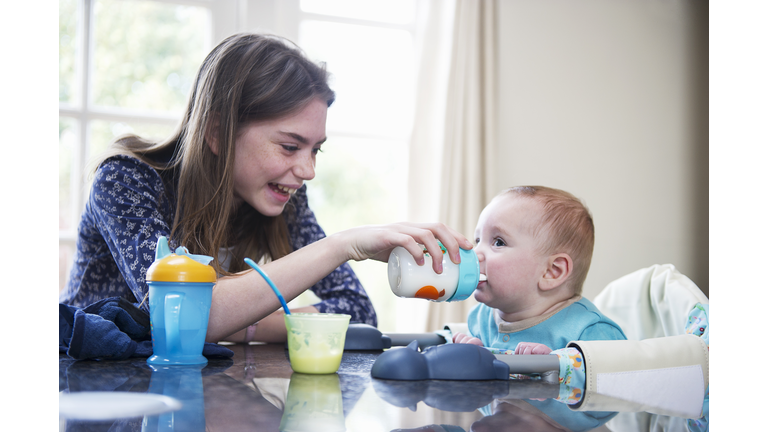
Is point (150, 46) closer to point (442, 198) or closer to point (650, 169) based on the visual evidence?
point (442, 198)

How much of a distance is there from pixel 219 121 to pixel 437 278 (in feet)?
2.41

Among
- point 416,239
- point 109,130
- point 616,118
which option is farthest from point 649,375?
point 616,118

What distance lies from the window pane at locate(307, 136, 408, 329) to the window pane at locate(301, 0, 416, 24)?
0.73 metres

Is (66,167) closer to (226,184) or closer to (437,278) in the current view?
(226,184)

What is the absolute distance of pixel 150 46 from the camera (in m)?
2.85

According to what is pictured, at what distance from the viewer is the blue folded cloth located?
79 cm

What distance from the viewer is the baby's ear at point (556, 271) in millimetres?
1218

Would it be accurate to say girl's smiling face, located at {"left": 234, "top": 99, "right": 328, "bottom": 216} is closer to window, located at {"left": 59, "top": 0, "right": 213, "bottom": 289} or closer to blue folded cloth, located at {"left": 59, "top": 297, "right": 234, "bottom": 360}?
blue folded cloth, located at {"left": 59, "top": 297, "right": 234, "bottom": 360}

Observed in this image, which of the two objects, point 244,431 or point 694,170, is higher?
point 694,170

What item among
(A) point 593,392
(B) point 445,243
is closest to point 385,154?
(B) point 445,243

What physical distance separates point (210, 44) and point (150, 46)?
0.31 meters

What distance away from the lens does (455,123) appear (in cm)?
297

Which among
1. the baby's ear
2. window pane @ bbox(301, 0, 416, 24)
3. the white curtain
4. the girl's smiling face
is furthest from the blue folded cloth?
window pane @ bbox(301, 0, 416, 24)

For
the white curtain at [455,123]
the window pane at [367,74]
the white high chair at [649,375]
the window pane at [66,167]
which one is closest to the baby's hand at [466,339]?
the white high chair at [649,375]
